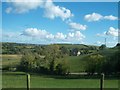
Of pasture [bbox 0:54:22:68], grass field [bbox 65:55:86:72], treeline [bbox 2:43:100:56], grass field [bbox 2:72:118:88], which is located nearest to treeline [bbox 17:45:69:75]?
pasture [bbox 0:54:22:68]

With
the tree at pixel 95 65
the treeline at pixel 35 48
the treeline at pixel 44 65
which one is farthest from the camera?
the treeline at pixel 35 48

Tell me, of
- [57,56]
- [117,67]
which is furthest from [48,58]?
[117,67]

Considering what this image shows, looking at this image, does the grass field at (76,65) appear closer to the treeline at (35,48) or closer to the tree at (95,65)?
the tree at (95,65)

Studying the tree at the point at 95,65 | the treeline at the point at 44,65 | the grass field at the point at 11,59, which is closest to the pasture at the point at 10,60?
the grass field at the point at 11,59

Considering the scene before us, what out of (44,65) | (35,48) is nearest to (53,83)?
(44,65)

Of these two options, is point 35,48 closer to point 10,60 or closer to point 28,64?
point 10,60

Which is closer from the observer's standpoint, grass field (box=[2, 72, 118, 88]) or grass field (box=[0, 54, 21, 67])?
grass field (box=[2, 72, 118, 88])

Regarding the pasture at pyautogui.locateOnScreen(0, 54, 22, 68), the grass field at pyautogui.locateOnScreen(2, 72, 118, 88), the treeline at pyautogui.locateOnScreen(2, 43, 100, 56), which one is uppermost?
the treeline at pyautogui.locateOnScreen(2, 43, 100, 56)

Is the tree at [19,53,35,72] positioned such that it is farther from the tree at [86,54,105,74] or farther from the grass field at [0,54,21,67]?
the tree at [86,54,105,74]

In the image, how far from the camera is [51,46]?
227 ft

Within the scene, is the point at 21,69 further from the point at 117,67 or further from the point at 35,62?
the point at 117,67

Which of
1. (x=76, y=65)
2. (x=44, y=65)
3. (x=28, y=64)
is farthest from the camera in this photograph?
(x=76, y=65)

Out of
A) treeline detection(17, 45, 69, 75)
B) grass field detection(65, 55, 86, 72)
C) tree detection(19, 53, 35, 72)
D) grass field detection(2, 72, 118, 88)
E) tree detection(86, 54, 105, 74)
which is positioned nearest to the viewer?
grass field detection(2, 72, 118, 88)

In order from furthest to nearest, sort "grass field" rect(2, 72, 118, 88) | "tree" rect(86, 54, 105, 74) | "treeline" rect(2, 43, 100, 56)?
"treeline" rect(2, 43, 100, 56)
"tree" rect(86, 54, 105, 74)
"grass field" rect(2, 72, 118, 88)
